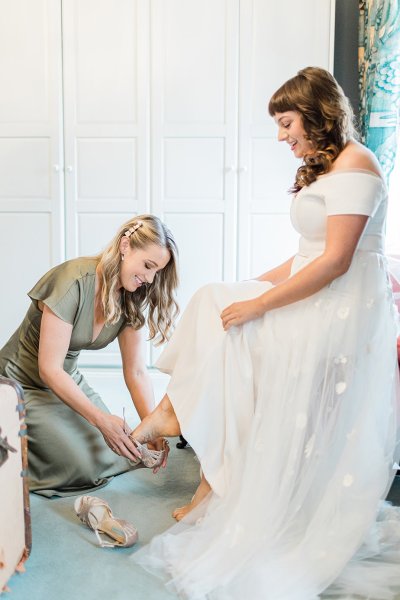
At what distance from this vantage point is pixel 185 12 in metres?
3.27

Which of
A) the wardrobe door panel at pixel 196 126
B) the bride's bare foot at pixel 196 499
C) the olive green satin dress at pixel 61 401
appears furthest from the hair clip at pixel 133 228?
the wardrobe door panel at pixel 196 126

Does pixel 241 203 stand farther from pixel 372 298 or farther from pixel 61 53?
pixel 372 298

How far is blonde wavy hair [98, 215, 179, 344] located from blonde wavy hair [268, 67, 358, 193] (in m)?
0.51

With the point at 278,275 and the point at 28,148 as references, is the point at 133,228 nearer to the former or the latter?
the point at 278,275

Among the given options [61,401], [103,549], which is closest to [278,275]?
[61,401]

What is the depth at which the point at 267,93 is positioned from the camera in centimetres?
330

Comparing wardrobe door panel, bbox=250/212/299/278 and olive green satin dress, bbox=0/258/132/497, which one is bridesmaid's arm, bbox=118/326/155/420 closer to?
olive green satin dress, bbox=0/258/132/497

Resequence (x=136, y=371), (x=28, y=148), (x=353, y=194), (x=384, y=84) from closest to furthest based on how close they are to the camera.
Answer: (x=353, y=194) < (x=136, y=371) < (x=384, y=84) < (x=28, y=148)

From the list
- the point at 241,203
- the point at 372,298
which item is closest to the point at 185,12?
the point at 241,203

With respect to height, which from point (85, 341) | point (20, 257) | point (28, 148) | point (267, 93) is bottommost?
point (85, 341)

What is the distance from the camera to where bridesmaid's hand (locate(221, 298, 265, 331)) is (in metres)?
1.90

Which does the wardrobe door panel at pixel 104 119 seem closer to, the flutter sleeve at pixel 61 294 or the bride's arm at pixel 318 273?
the flutter sleeve at pixel 61 294

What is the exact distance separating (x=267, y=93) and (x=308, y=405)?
6.25ft

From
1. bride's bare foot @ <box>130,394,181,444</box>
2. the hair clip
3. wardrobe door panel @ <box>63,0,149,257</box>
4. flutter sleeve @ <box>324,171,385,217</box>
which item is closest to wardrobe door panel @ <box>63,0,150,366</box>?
wardrobe door panel @ <box>63,0,149,257</box>
